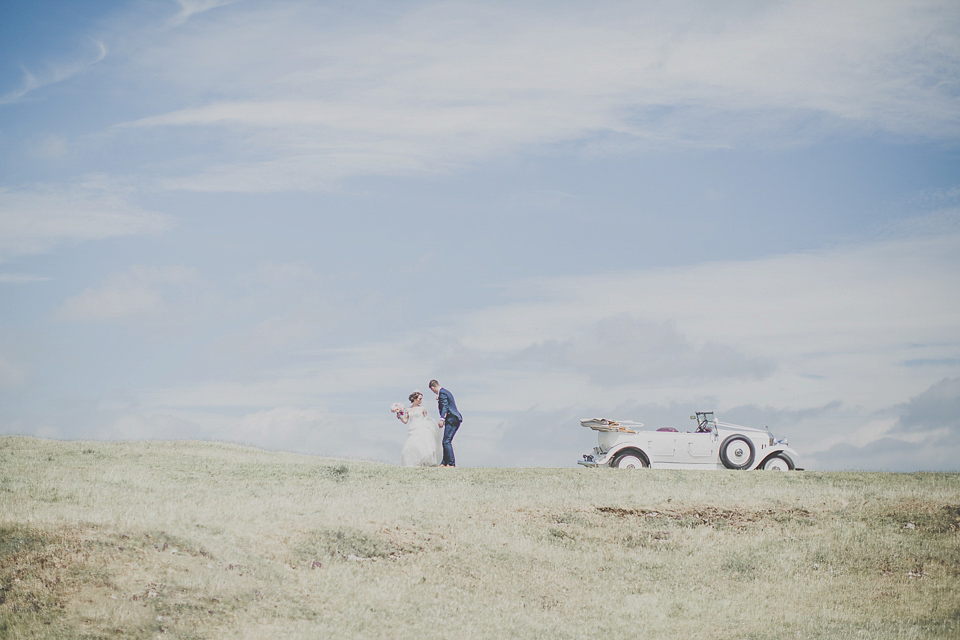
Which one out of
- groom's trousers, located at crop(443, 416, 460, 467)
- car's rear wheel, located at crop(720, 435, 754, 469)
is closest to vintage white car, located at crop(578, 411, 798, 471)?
car's rear wheel, located at crop(720, 435, 754, 469)

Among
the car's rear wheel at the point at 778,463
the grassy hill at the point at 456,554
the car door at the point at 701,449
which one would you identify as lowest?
the grassy hill at the point at 456,554

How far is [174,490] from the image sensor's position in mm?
21969

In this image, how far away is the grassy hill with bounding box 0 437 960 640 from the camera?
45.5 feet

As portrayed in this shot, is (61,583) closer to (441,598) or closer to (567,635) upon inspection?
(441,598)

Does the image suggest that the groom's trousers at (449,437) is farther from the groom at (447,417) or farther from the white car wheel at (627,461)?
the white car wheel at (627,461)

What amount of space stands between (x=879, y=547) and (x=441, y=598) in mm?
10886

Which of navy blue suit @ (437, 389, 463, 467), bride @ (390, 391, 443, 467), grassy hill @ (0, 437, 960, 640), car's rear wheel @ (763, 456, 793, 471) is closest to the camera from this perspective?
grassy hill @ (0, 437, 960, 640)

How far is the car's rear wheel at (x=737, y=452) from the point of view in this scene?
97.9 ft

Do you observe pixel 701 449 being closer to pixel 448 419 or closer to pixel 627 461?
pixel 627 461

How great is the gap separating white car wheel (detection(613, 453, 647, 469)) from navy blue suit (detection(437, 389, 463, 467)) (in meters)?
5.59

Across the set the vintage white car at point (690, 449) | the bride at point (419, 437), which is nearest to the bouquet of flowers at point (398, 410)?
the bride at point (419, 437)

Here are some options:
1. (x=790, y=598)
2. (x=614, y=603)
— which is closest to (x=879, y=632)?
(x=790, y=598)

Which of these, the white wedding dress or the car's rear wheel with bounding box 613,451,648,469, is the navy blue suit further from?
the car's rear wheel with bounding box 613,451,648,469

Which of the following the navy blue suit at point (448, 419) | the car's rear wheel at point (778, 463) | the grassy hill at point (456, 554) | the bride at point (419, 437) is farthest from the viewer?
the car's rear wheel at point (778, 463)
